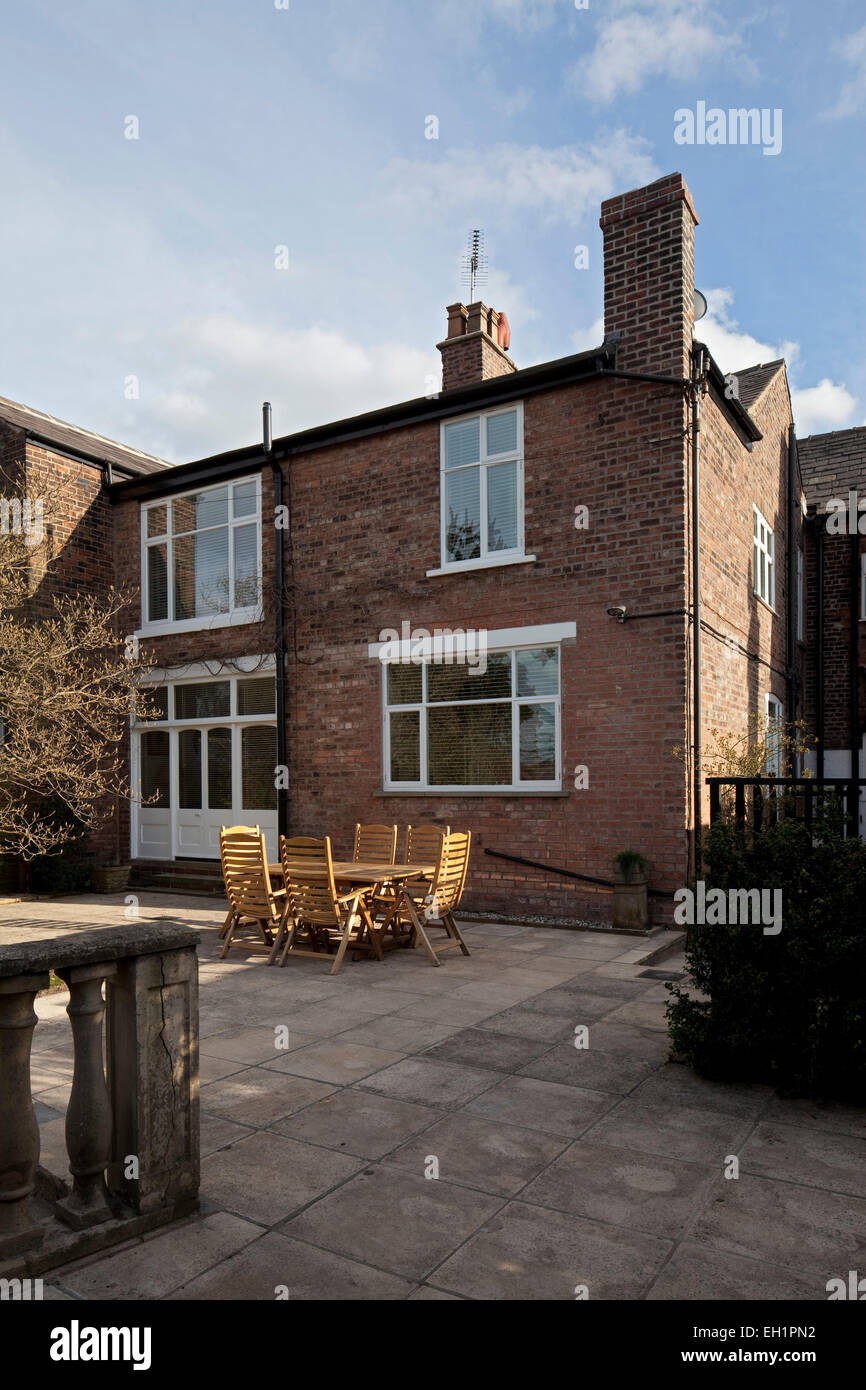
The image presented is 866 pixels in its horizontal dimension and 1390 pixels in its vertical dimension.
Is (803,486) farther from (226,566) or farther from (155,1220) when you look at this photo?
(155,1220)

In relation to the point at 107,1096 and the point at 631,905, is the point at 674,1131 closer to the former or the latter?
the point at 107,1096

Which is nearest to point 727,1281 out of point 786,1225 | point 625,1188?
point 786,1225

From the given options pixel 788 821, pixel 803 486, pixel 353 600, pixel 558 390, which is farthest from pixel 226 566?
pixel 803 486

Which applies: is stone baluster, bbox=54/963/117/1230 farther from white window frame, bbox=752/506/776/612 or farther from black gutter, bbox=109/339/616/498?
white window frame, bbox=752/506/776/612

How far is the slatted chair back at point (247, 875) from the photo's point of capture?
25.3ft

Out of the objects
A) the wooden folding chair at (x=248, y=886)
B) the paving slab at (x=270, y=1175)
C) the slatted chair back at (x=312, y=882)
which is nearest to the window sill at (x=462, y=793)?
the wooden folding chair at (x=248, y=886)

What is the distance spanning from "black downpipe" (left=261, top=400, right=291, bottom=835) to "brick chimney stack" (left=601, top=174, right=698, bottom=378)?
4948 millimetres

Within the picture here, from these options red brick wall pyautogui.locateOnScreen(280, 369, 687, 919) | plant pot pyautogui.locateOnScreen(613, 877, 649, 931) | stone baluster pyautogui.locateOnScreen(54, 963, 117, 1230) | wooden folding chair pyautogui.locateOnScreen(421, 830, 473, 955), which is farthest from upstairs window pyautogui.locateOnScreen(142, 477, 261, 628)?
stone baluster pyautogui.locateOnScreen(54, 963, 117, 1230)

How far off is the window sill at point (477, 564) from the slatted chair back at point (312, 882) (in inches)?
170

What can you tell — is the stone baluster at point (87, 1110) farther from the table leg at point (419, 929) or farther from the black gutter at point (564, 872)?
the black gutter at point (564, 872)

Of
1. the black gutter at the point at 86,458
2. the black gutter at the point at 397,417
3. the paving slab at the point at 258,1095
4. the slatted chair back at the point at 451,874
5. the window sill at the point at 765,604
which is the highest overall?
the black gutter at the point at 86,458

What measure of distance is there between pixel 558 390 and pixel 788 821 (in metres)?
6.75

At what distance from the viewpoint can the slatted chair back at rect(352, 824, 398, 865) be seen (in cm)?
973

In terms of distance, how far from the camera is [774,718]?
13.2 meters
